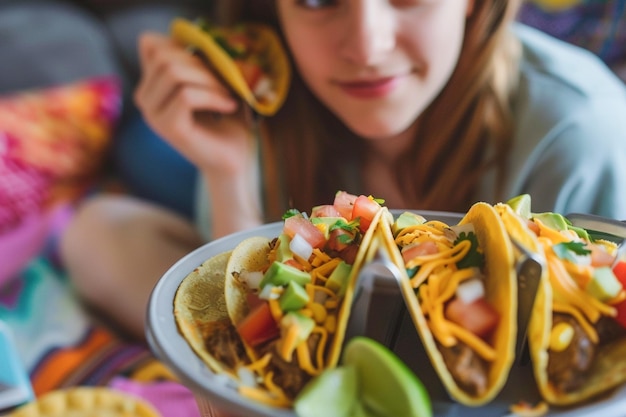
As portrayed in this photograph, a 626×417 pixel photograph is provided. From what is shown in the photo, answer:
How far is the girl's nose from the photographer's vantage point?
82 cm

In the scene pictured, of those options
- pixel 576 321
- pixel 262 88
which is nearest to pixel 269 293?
pixel 576 321

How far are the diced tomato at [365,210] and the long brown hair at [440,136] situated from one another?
1.10ft

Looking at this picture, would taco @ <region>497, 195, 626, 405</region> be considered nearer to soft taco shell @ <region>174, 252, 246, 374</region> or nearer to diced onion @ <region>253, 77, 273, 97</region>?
soft taco shell @ <region>174, 252, 246, 374</region>

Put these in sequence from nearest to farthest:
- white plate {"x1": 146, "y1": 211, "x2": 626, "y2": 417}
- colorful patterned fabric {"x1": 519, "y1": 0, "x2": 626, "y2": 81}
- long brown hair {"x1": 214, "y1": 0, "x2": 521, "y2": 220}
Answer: white plate {"x1": 146, "y1": 211, "x2": 626, "y2": 417}
long brown hair {"x1": 214, "y1": 0, "x2": 521, "y2": 220}
colorful patterned fabric {"x1": 519, "y1": 0, "x2": 626, "y2": 81}

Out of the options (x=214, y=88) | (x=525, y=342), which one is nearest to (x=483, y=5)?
(x=214, y=88)

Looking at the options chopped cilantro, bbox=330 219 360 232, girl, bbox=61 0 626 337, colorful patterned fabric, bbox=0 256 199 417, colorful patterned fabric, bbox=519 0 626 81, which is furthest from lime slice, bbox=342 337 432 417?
colorful patterned fabric, bbox=519 0 626 81

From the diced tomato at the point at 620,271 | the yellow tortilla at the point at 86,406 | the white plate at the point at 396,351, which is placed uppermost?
the diced tomato at the point at 620,271

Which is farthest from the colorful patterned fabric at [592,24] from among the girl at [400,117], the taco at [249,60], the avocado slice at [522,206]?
the avocado slice at [522,206]

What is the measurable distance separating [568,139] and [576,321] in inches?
24.6

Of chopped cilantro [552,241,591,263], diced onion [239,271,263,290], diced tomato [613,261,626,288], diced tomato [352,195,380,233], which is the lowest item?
diced onion [239,271,263,290]

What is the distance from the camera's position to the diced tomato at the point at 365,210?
1.80ft

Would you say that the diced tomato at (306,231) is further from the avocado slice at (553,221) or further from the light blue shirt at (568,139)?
the light blue shirt at (568,139)

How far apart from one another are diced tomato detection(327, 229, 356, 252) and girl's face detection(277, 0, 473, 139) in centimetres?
37

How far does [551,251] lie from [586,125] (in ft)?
2.01
